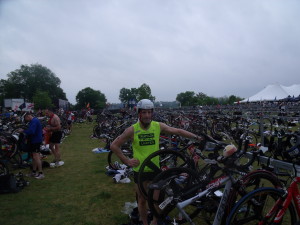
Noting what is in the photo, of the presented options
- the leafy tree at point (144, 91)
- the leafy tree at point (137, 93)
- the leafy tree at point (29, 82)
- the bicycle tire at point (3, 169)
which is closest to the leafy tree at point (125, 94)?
the leafy tree at point (137, 93)

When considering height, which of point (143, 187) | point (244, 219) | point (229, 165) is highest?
point (229, 165)

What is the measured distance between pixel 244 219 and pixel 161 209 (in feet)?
3.22

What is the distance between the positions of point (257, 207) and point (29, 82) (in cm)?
8057

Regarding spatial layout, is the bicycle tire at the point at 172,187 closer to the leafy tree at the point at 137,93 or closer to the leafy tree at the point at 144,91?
the leafy tree at the point at 137,93

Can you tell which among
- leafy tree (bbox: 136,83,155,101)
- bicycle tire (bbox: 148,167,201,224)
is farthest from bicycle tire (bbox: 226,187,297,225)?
leafy tree (bbox: 136,83,155,101)

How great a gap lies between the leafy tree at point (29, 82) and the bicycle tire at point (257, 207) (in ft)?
243

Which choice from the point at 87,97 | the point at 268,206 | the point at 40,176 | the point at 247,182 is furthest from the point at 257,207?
the point at 87,97

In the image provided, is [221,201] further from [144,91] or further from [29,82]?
[29,82]

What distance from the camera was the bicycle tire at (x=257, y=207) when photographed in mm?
2207

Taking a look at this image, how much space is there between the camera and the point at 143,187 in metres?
2.62

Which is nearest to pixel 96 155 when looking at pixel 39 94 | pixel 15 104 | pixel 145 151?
pixel 145 151

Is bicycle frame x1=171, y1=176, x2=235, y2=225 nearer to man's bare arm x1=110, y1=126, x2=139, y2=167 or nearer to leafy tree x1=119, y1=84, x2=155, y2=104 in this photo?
man's bare arm x1=110, y1=126, x2=139, y2=167

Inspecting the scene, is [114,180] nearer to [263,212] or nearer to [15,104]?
[263,212]

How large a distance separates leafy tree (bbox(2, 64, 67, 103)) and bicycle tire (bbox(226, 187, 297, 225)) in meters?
74.2
